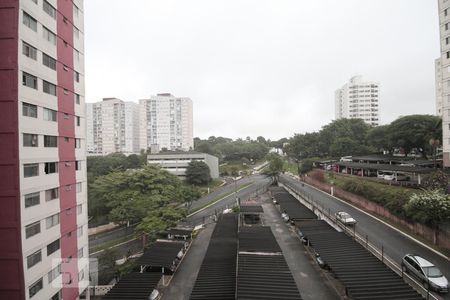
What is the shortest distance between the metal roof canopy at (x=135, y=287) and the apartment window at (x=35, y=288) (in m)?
3.65

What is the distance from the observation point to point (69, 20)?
768 inches

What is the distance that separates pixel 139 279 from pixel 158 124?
4193 inches

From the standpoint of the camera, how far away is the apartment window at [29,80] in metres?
15.2

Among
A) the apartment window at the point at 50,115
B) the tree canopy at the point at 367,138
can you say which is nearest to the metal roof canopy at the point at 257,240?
the apartment window at the point at 50,115

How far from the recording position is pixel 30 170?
15.5m

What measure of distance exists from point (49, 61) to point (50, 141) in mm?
5101

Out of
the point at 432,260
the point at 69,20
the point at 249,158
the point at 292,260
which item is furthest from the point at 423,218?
the point at 249,158

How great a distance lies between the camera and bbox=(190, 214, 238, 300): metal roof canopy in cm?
1644

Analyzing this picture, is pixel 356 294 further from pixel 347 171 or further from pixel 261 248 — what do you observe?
pixel 347 171

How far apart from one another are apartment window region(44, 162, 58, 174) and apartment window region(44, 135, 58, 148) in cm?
115

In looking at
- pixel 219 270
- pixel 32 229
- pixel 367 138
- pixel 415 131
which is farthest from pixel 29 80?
pixel 367 138

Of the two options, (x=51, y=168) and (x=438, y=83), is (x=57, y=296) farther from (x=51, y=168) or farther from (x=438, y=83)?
(x=438, y=83)

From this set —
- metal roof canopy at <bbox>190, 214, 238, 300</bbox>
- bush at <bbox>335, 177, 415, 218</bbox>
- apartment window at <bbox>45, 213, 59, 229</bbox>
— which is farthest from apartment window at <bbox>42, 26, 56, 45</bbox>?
bush at <bbox>335, 177, 415, 218</bbox>

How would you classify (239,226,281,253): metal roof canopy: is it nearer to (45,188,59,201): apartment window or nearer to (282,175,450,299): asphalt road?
(282,175,450,299): asphalt road
